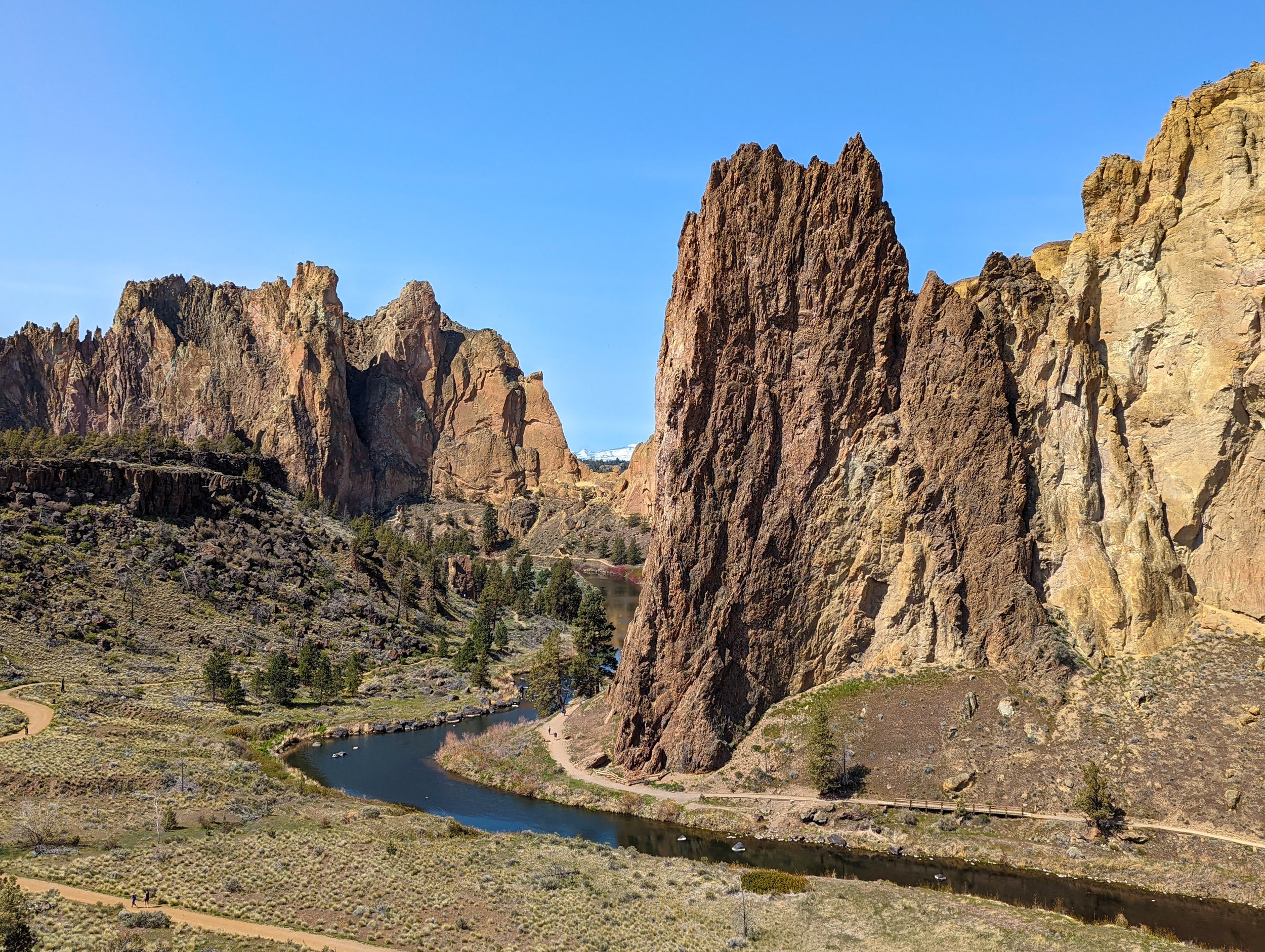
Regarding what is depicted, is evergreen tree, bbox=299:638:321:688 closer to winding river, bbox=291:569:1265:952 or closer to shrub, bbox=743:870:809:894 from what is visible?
winding river, bbox=291:569:1265:952

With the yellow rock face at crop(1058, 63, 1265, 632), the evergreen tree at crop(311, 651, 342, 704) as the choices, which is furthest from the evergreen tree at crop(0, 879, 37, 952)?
the yellow rock face at crop(1058, 63, 1265, 632)

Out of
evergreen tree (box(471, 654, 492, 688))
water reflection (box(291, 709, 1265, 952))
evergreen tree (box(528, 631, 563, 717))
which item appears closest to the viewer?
water reflection (box(291, 709, 1265, 952))

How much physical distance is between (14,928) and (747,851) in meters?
40.2

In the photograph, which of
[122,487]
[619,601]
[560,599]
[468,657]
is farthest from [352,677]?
[619,601]

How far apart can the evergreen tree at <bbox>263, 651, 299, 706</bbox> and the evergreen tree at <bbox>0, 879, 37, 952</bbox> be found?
60.4m

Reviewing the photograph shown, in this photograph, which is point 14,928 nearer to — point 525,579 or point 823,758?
point 823,758

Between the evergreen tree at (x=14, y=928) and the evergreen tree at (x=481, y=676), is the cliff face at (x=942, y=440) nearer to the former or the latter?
the evergreen tree at (x=481, y=676)

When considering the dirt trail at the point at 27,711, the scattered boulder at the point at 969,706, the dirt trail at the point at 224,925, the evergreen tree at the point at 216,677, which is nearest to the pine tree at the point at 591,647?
the evergreen tree at the point at 216,677

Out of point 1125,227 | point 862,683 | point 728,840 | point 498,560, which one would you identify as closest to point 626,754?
point 728,840

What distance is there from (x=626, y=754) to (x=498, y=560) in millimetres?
135647

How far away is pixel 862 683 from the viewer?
222ft

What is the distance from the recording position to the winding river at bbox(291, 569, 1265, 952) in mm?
46969

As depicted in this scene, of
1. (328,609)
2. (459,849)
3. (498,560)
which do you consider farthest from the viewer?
(498,560)

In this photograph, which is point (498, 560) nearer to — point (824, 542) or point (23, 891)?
point (824, 542)
